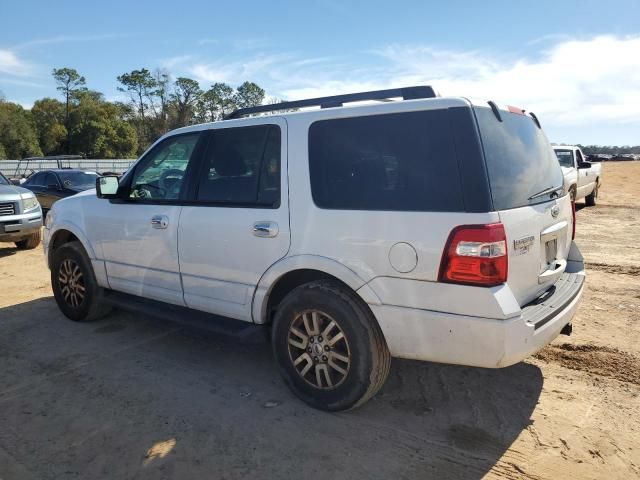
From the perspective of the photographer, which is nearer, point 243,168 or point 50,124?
point 243,168

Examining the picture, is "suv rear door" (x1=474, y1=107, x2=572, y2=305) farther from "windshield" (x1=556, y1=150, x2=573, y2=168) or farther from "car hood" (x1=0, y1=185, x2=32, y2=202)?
"windshield" (x1=556, y1=150, x2=573, y2=168)

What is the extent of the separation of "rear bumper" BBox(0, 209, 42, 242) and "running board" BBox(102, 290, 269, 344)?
5727mm

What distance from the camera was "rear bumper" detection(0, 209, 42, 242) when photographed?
9.20m

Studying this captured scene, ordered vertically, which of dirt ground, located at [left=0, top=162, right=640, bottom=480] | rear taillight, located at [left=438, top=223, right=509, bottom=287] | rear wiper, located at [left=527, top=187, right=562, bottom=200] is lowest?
dirt ground, located at [left=0, top=162, right=640, bottom=480]

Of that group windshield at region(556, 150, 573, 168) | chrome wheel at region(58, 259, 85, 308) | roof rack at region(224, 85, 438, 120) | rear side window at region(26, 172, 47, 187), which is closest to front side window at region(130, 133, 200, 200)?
roof rack at region(224, 85, 438, 120)

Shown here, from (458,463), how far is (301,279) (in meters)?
1.54

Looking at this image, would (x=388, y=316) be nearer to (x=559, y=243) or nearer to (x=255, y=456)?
(x=255, y=456)

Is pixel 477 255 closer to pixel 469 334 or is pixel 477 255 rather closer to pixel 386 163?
pixel 469 334

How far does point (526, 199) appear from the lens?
3.06 m

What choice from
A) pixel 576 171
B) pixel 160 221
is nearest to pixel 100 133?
pixel 576 171

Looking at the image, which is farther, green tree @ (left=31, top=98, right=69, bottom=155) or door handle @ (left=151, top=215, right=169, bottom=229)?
green tree @ (left=31, top=98, right=69, bottom=155)

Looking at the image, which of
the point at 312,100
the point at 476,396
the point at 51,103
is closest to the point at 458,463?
the point at 476,396

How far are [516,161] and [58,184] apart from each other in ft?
45.7

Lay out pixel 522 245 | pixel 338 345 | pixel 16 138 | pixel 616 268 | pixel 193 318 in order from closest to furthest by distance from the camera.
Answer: pixel 522 245 → pixel 338 345 → pixel 193 318 → pixel 616 268 → pixel 16 138
